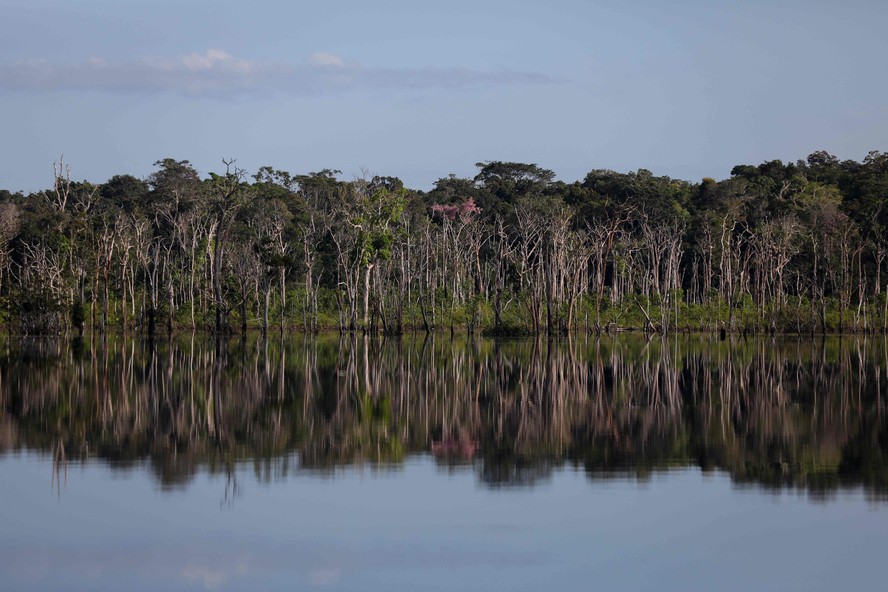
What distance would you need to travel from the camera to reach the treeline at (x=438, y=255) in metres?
64.8

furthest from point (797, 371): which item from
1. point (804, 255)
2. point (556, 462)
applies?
point (804, 255)

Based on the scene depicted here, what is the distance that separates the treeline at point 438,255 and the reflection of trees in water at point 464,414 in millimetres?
22478

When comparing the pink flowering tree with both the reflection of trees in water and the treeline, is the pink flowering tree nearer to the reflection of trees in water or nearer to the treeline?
the treeline

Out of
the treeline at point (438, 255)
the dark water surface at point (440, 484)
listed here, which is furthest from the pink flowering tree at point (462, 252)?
the dark water surface at point (440, 484)

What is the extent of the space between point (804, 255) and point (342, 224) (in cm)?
3254

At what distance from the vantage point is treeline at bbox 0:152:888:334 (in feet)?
212

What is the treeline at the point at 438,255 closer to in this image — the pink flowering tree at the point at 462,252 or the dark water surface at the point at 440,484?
the pink flowering tree at the point at 462,252

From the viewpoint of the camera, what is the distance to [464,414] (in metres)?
23.2

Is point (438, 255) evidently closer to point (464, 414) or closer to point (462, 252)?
point (462, 252)

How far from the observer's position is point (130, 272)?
236ft

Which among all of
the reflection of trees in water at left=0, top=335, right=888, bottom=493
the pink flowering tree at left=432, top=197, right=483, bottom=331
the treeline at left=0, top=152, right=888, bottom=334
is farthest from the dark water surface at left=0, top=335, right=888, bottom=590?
the pink flowering tree at left=432, top=197, right=483, bottom=331

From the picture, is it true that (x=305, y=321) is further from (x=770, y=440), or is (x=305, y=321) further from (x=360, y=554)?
(x=360, y=554)

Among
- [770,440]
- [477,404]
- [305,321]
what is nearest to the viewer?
[770,440]

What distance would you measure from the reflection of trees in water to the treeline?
A: 22478 millimetres
